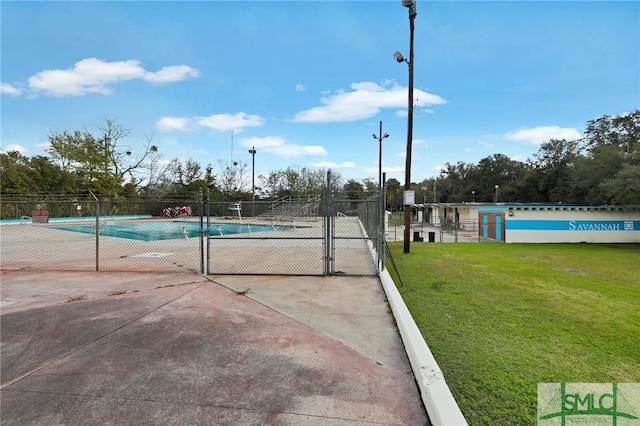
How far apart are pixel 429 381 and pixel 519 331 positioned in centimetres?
242

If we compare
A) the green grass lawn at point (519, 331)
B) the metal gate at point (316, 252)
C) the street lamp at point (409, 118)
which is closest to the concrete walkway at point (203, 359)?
the green grass lawn at point (519, 331)

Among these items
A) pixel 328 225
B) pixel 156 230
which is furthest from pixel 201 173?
pixel 328 225

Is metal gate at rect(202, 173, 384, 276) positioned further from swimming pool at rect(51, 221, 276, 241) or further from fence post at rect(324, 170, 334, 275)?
swimming pool at rect(51, 221, 276, 241)

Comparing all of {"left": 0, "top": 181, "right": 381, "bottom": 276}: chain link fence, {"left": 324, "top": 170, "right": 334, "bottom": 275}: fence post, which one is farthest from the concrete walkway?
{"left": 0, "top": 181, "right": 381, "bottom": 276}: chain link fence

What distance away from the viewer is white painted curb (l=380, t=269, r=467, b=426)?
2.35m

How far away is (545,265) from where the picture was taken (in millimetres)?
10680

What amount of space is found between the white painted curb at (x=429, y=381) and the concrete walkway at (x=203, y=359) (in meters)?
0.09

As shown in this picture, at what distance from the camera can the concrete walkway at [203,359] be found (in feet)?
8.29

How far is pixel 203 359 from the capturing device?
11.0 feet

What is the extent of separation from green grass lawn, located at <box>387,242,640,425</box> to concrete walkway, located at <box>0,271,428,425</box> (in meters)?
0.59

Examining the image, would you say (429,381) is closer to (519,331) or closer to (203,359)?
(203,359)

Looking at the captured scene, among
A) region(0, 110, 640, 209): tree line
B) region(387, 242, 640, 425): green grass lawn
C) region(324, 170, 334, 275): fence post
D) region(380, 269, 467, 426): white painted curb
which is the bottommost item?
region(387, 242, 640, 425): green grass lawn

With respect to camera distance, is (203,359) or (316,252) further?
(316,252)

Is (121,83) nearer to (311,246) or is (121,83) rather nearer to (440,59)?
(311,246)
